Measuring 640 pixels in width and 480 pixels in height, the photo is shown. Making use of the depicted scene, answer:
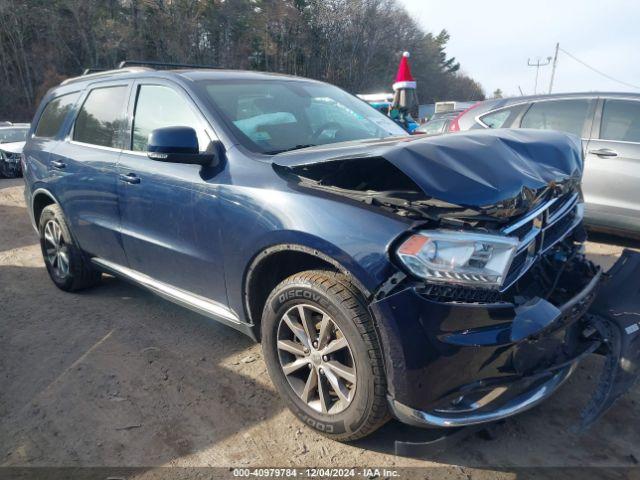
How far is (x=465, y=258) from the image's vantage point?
1.86 m

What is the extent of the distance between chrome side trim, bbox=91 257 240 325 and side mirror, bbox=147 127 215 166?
0.88 meters

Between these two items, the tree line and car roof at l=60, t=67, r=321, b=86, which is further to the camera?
the tree line

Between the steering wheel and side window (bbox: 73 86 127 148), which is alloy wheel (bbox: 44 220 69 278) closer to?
side window (bbox: 73 86 127 148)

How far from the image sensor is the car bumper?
1.85m

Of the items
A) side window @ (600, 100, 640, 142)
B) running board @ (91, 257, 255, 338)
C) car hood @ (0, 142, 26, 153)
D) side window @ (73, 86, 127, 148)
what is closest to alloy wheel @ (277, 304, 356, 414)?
running board @ (91, 257, 255, 338)

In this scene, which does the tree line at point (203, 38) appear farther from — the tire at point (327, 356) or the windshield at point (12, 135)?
the tire at point (327, 356)

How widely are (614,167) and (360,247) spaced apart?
13.9ft

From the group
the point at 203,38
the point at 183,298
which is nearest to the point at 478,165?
the point at 183,298

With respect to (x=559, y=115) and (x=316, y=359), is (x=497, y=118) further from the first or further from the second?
(x=316, y=359)

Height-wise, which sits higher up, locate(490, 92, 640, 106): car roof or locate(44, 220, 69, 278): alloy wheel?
locate(490, 92, 640, 106): car roof

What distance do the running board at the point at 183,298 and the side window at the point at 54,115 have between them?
143cm

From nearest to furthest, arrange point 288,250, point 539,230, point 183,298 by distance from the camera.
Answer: point 539,230 < point 288,250 < point 183,298

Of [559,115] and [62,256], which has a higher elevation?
[559,115]

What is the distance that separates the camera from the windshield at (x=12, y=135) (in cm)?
1300
